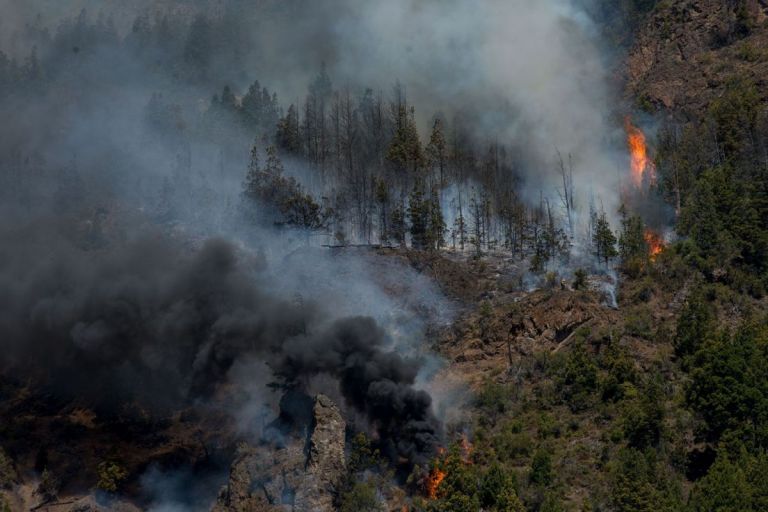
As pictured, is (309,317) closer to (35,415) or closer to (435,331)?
(435,331)

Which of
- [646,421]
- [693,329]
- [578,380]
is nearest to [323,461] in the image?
[578,380]

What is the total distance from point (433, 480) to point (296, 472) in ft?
30.7

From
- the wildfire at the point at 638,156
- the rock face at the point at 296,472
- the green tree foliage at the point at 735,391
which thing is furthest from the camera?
the wildfire at the point at 638,156

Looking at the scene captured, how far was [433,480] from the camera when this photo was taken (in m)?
60.5

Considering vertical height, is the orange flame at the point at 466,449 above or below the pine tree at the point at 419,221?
below

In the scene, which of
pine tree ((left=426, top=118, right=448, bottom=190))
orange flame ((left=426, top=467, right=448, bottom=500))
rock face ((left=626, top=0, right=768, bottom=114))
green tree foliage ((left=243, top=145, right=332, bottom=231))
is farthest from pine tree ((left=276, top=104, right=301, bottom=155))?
orange flame ((left=426, top=467, right=448, bottom=500))

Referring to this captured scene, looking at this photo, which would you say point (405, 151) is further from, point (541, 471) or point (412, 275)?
point (541, 471)

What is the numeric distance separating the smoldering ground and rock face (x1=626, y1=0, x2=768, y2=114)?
54.6 meters

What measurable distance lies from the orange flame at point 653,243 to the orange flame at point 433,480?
3277cm

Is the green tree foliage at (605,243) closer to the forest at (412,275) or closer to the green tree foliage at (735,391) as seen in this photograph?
the forest at (412,275)

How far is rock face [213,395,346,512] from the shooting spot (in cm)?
5966

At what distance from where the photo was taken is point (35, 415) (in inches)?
3002

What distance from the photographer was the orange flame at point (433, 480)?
59.4 meters

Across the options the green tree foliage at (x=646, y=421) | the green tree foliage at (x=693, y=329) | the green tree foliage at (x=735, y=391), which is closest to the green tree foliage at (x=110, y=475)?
the green tree foliage at (x=646, y=421)
